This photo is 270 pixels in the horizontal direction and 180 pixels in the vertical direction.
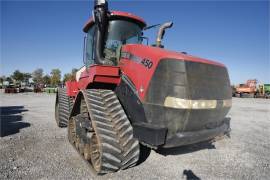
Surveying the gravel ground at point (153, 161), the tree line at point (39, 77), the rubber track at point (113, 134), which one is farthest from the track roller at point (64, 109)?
the tree line at point (39, 77)

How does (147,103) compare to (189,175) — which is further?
(189,175)

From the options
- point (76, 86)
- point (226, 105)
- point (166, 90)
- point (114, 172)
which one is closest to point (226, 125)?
point (226, 105)

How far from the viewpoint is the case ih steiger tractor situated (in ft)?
11.5

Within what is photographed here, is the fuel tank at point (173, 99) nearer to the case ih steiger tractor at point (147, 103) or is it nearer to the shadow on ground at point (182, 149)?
the case ih steiger tractor at point (147, 103)

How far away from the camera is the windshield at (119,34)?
496 cm

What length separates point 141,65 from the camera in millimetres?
3904

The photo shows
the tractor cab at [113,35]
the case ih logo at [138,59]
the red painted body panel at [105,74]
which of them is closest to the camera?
the case ih logo at [138,59]

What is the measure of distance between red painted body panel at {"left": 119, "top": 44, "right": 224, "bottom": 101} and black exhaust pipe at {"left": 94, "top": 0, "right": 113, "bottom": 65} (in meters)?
0.76

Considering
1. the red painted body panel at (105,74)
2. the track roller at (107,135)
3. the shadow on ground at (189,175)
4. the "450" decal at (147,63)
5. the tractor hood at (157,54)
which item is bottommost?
the shadow on ground at (189,175)

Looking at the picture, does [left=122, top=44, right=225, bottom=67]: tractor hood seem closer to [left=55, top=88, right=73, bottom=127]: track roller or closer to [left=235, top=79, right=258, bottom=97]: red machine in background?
[left=55, top=88, right=73, bottom=127]: track roller

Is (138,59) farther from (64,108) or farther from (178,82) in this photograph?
(64,108)

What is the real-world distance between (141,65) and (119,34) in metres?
1.41

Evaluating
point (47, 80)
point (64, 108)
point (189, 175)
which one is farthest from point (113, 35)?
point (47, 80)

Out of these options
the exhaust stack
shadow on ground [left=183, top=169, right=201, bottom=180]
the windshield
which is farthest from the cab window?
shadow on ground [left=183, top=169, right=201, bottom=180]
